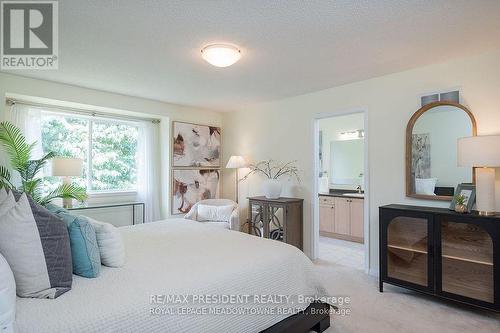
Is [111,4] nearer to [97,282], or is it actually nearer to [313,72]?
[97,282]

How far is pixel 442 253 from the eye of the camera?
2.59m

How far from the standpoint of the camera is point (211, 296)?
4.96 feet

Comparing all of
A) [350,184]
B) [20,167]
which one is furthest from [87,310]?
[350,184]

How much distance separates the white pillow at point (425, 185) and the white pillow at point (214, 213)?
2.48 meters

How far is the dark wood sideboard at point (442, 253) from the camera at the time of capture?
2357 mm

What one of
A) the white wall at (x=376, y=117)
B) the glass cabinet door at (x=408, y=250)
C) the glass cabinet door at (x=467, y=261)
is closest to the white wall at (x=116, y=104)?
the white wall at (x=376, y=117)

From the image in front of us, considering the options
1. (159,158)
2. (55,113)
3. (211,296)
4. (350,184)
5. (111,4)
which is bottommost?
(211,296)

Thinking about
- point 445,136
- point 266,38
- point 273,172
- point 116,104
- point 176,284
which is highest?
point 266,38

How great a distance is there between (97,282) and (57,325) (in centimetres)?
41

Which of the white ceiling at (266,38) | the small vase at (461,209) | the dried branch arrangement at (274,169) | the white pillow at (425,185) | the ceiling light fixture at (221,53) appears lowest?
the small vase at (461,209)

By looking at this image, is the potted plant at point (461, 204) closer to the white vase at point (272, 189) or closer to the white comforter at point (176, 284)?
the white comforter at point (176, 284)

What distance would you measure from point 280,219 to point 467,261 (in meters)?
2.17

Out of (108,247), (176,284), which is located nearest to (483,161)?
(176,284)

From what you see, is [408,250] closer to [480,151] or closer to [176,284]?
[480,151]
